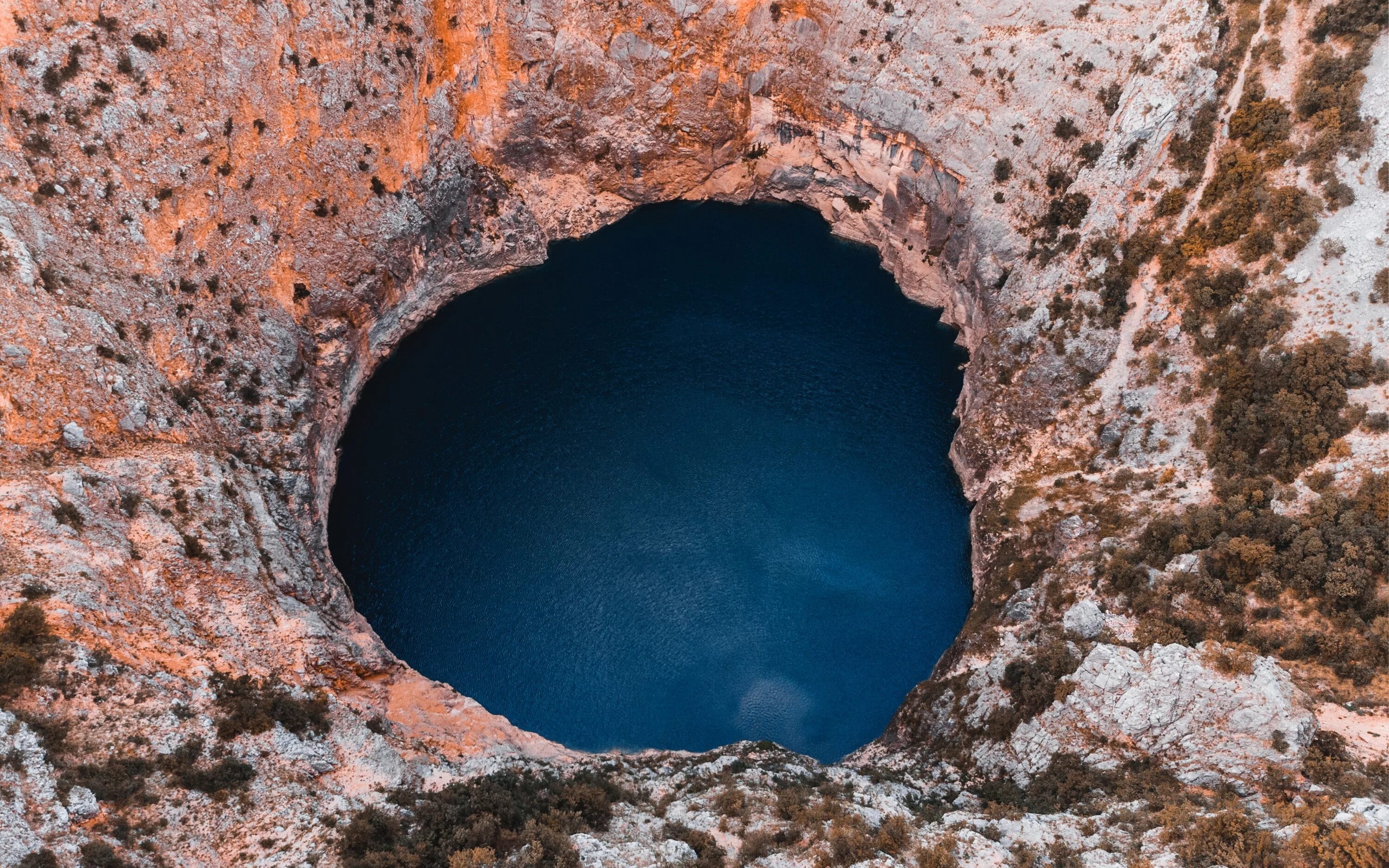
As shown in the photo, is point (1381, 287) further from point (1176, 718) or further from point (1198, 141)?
point (1176, 718)

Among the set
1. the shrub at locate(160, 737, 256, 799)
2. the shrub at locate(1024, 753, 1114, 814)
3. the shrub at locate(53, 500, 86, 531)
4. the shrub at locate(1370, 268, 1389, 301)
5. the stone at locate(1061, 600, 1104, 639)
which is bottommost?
the shrub at locate(160, 737, 256, 799)

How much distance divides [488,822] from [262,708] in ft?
39.6

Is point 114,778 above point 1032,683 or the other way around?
the other way around

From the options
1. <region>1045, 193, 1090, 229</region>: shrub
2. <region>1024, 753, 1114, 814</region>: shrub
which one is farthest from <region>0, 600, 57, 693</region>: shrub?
<region>1045, 193, 1090, 229</region>: shrub

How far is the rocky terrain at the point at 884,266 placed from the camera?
30266 millimetres

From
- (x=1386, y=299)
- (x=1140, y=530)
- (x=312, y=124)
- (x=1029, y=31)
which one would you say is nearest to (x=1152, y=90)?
(x=1029, y=31)

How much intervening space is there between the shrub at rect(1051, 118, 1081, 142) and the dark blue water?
16.3 meters

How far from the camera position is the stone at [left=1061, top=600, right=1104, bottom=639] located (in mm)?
38844

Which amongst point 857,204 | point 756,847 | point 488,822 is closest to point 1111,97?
point 857,204

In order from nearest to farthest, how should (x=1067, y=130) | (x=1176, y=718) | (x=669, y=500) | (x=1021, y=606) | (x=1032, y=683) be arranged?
(x=1176, y=718) < (x=1032, y=683) < (x=1021, y=606) < (x=669, y=500) < (x=1067, y=130)

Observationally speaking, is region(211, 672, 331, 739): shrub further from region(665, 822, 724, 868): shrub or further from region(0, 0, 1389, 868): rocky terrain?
region(665, 822, 724, 868): shrub

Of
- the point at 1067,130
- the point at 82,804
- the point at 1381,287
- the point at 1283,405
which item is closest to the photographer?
the point at 82,804

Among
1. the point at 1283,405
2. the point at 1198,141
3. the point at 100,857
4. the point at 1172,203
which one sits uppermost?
the point at 1198,141

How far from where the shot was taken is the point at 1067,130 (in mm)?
55719
